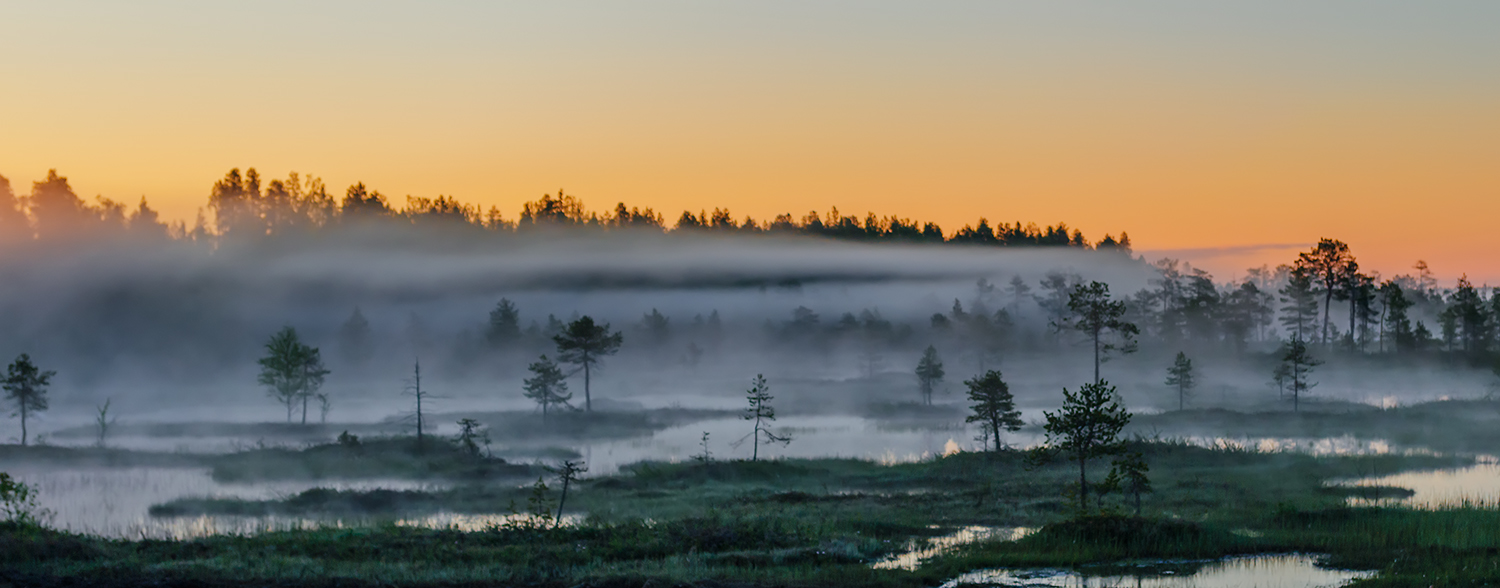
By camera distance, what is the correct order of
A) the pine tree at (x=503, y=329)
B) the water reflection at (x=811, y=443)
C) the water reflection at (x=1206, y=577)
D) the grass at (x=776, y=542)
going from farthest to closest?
the pine tree at (x=503, y=329)
the water reflection at (x=811, y=443)
the grass at (x=776, y=542)
the water reflection at (x=1206, y=577)

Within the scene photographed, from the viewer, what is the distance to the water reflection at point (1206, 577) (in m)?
28.3

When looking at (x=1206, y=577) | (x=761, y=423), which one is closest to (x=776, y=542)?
(x=1206, y=577)

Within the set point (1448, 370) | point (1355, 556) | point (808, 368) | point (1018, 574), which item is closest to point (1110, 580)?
point (1018, 574)

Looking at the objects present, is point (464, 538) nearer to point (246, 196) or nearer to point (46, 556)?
point (46, 556)

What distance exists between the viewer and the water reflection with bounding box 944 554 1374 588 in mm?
28281

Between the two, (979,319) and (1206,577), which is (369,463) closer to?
(1206,577)

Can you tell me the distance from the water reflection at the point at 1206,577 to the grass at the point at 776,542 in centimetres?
100

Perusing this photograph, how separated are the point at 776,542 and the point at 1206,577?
12242 millimetres

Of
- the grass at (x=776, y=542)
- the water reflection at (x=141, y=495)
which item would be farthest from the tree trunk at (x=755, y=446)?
the water reflection at (x=141, y=495)

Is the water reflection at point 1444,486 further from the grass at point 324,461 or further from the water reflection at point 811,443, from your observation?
the grass at point 324,461

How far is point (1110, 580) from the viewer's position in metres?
29.0

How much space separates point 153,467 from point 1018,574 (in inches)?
2416

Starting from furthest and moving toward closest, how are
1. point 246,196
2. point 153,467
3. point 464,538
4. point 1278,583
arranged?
1. point 246,196
2. point 153,467
3. point 464,538
4. point 1278,583

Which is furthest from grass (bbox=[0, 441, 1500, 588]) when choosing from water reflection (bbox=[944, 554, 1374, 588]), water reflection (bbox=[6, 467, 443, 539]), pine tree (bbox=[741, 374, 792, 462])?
pine tree (bbox=[741, 374, 792, 462])
